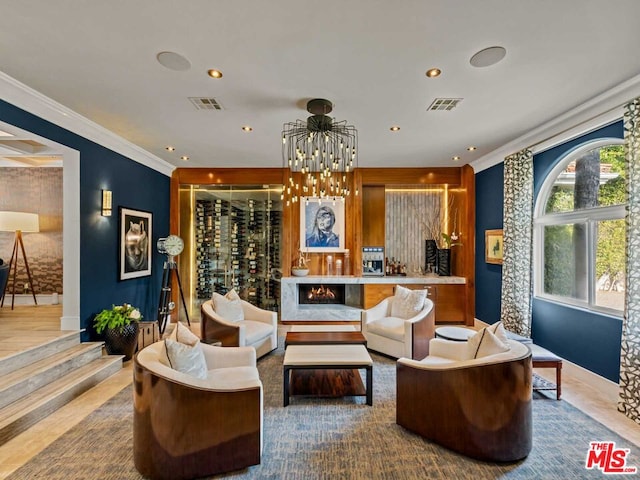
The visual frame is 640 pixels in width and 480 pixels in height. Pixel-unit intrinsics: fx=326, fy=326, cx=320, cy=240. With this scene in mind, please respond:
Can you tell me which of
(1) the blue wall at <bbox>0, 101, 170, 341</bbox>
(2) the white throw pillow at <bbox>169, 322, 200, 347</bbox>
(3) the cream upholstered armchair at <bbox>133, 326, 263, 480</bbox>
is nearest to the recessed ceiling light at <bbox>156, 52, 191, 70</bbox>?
(1) the blue wall at <bbox>0, 101, 170, 341</bbox>

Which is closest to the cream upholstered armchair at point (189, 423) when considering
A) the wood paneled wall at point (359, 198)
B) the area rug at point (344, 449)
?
the area rug at point (344, 449)

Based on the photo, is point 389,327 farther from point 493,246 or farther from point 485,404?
point 493,246

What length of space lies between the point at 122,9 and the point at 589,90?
402 centimetres

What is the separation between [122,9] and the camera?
81.3 inches

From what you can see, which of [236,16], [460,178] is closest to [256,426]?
[236,16]

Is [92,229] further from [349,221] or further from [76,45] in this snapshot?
[349,221]

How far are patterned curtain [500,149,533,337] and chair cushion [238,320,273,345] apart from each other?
11.6 feet

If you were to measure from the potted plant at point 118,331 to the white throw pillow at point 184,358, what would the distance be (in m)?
2.28

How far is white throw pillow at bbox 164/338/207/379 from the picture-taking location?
92.9 inches

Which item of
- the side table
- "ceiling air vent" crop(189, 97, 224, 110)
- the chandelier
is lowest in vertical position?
the side table

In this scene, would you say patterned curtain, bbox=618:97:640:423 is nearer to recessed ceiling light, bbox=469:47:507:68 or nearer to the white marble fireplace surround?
recessed ceiling light, bbox=469:47:507:68

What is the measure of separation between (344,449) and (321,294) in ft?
14.0

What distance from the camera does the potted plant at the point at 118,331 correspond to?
4164mm

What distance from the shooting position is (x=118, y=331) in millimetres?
4160
